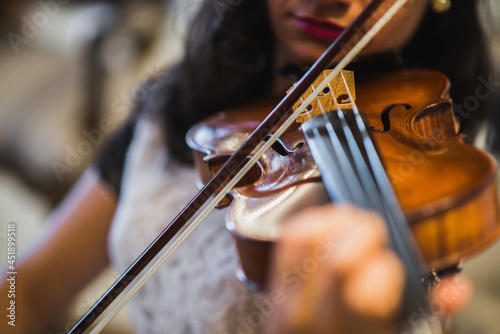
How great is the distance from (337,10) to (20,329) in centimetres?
55

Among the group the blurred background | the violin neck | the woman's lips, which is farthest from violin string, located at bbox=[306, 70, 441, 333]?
the blurred background

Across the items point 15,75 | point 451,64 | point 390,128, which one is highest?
point 15,75

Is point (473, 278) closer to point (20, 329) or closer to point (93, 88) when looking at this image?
point (20, 329)

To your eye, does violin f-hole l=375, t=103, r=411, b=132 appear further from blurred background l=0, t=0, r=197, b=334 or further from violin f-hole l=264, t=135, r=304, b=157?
blurred background l=0, t=0, r=197, b=334

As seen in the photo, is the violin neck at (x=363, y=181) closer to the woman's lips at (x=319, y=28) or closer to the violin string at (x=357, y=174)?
the violin string at (x=357, y=174)

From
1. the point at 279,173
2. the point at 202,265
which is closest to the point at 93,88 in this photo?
the point at 202,265

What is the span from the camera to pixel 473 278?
0.90 metres

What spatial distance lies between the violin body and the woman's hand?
2 centimetres

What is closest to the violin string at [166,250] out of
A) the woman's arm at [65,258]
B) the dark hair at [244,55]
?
the dark hair at [244,55]

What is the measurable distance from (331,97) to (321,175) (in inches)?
2.3

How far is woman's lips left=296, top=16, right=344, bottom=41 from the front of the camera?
0.41 metres

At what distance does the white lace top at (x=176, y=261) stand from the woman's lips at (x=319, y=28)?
0.64ft

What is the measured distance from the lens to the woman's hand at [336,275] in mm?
227

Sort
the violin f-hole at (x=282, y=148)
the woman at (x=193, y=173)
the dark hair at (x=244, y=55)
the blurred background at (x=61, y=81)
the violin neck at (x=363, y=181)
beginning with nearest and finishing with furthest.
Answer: the violin neck at (x=363, y=181) < the violin f-hole at (x=282, y=148) < the woman at (x=193, y=173) < the dark hair at (x=244, y=55) < the blurred background at (x=61, y=81)
